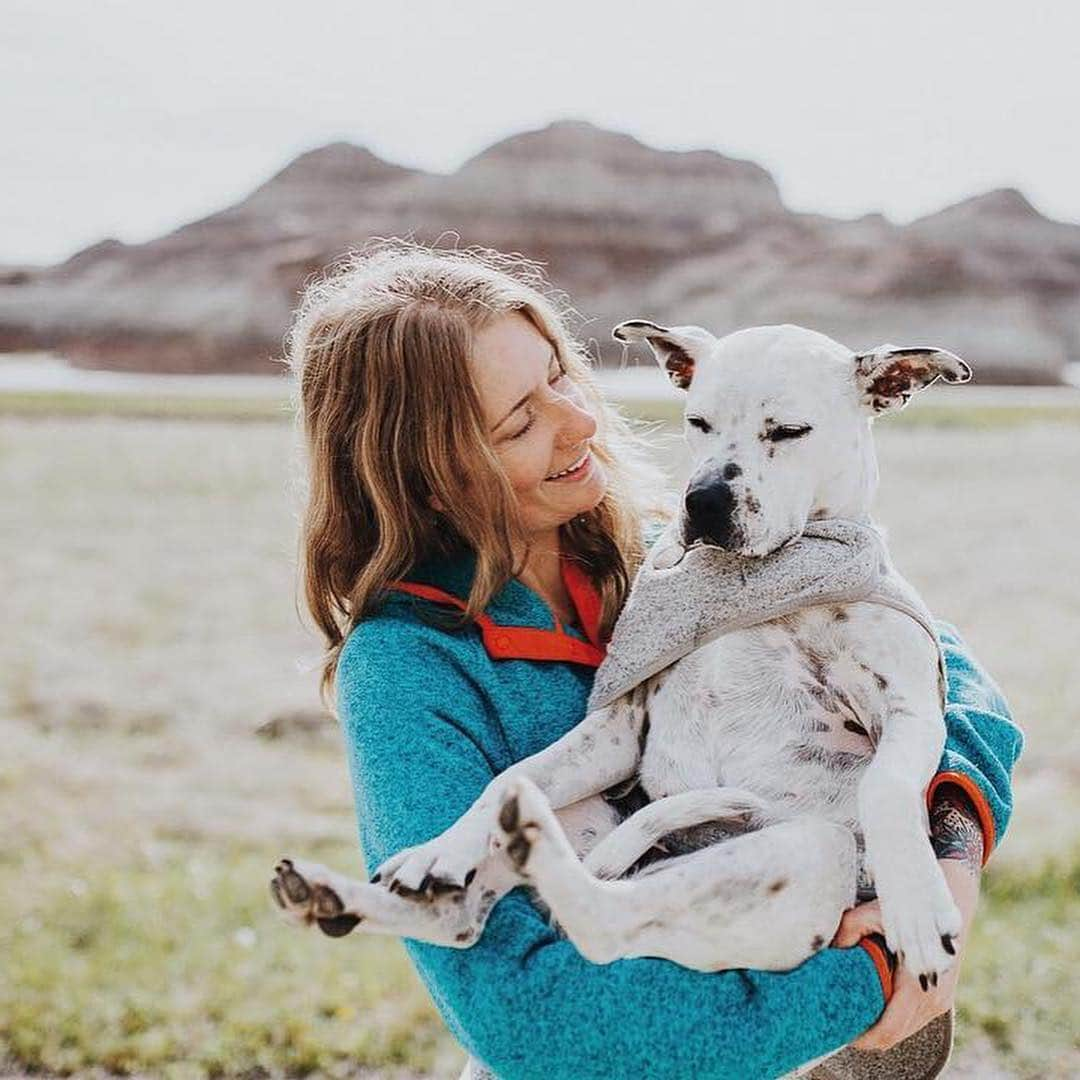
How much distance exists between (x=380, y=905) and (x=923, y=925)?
2.23 feet

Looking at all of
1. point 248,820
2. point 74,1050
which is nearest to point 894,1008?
point 74,1050

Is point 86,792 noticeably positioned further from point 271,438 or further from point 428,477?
point 271,438

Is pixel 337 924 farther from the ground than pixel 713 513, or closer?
closer

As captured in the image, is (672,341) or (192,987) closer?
(672,341)

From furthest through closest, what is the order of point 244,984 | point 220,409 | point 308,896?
point 220,409
point 244,984
point 308,896

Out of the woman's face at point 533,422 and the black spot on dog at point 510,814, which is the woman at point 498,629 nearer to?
the woman's face at point 533,422

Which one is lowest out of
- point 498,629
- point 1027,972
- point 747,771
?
point 1027,972

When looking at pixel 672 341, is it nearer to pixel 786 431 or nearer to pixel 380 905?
Result: pixel 786 431

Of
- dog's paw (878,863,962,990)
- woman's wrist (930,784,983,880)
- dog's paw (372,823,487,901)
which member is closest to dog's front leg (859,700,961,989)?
dog's paw (878,863,962,990)

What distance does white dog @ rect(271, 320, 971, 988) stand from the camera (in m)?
1.56

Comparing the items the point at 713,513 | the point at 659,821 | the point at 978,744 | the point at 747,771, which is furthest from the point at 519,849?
the point at 978,744

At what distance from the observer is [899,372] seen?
2035 mm

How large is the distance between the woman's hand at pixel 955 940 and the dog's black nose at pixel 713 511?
0.51 metres

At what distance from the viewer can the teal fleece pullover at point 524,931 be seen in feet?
4.98
